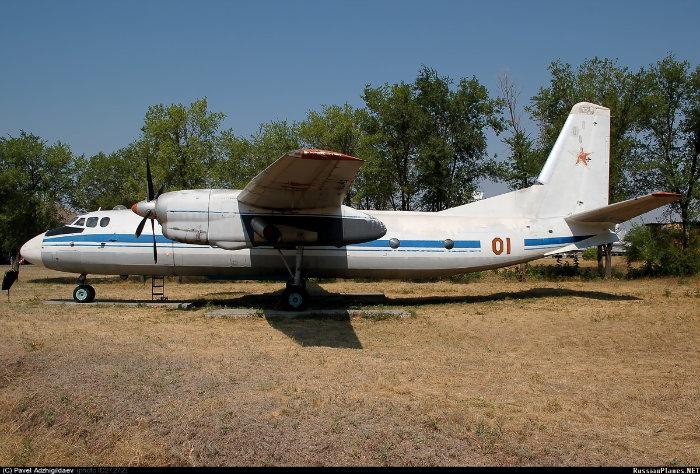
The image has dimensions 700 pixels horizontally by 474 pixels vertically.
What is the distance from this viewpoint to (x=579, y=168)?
1722 centimetres

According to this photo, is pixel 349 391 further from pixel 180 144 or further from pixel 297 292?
pixel 180 144

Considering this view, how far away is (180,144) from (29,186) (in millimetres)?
11221

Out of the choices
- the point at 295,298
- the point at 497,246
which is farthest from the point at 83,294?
the point at 497,246

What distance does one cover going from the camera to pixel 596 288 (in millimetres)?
20109

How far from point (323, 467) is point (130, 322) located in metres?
9.38

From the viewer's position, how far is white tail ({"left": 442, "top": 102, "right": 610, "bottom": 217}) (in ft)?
55.9

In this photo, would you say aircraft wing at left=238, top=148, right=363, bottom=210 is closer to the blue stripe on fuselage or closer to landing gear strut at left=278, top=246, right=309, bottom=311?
landing gear strut at left=278, top=246, right=309, bottom=311

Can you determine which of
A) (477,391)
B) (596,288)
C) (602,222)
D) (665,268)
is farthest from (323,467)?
(665,268)

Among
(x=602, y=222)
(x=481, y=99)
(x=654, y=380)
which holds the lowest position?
(x=654, y=380)

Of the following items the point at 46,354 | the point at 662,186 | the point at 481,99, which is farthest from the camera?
the point at 481,99

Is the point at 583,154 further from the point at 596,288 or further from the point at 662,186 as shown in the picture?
the point at 662,186

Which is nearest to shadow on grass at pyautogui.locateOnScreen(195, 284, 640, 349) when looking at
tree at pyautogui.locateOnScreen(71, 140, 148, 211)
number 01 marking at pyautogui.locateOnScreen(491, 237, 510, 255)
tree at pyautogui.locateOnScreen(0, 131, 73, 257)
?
number 01 marking at pyautogui.locateOnScreen(491, 237, 510, 255)

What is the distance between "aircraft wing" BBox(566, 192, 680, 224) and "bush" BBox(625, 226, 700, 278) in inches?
492

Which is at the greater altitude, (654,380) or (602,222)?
(602,222)
